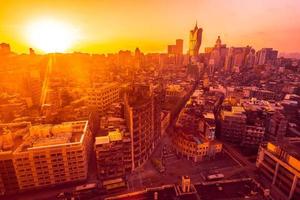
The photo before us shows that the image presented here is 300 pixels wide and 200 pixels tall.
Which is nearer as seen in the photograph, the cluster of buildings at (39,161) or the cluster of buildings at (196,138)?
the cluster of buildings at (39,161)

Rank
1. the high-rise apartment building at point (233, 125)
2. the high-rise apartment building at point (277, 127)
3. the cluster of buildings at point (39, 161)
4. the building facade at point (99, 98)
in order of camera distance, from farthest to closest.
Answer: the building facade at point (99, 98)
the high-rise apartment building at point (233, 125)
the high-rise apartment building at point (277, 127)
the cluster of buildings at point (39, 161)

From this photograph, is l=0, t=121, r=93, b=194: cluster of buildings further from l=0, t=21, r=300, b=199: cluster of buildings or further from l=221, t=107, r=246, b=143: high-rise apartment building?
l=221, t=107, r=246, b=143: high-rise apartment building

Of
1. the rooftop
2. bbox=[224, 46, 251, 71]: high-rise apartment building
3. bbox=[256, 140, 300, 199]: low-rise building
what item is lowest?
bbox=[256, 140, 300, 199]: low-rise building

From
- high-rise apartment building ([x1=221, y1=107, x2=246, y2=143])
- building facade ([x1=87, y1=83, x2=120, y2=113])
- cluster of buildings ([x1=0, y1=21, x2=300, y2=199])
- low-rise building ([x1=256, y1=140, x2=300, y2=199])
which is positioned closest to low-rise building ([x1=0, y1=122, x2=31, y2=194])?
cluster of buildings ([x1=0, y1=21, x2=300, y2=199])

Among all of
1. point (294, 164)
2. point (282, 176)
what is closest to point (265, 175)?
point (282, 176)

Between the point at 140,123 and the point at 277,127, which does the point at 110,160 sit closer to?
the point at 140,123

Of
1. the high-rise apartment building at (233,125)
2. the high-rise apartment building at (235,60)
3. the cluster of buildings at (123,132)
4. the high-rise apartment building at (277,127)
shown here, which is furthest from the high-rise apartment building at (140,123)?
the high-rise apartment building at (235,60)

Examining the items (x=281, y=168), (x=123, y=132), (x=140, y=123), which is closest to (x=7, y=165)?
(x=123, y=132)

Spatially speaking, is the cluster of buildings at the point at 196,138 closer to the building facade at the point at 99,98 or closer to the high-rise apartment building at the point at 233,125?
the high-rise apartment building at the point at 233,125

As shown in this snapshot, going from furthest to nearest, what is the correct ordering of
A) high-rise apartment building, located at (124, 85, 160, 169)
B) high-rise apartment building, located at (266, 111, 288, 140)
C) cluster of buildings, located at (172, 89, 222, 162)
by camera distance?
high-rise apartment building, located at (266, 111, 288, 140) < cluster of buildings, located at (172, 89, 222, 162) < high-rise apartment building, located at (124, 85, 160, 169)

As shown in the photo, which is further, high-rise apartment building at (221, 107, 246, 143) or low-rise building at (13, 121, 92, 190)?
high-rise apartment building at (221, 107, 246, 143)

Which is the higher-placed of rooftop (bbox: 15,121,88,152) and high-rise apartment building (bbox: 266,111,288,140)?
rooftop (bbox: 15,121,88,152)

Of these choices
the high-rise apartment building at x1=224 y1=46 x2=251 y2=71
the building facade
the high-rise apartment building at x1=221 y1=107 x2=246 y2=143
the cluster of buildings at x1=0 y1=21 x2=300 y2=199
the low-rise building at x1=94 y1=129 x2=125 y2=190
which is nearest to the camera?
the cluster of buildings at x1=0 y1=21 x2=300 y2=199
